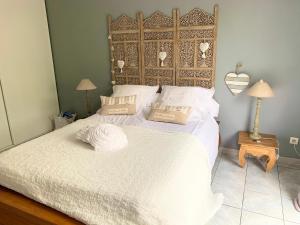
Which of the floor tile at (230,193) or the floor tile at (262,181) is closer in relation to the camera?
the floor tile at (230,193)

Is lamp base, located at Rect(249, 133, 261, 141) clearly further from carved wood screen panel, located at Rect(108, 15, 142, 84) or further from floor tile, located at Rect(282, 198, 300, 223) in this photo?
carved wood screen panel, located at Rect(108, 15, 142, 84)

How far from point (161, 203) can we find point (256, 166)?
1829 millimetres

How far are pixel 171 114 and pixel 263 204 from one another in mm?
1196

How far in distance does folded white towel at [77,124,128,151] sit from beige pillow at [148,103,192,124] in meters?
0.66

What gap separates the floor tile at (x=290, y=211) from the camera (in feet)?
6.31

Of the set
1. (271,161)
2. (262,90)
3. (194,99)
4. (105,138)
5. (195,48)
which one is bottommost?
(271,161)

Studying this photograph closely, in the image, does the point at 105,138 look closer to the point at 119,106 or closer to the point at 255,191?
the point at 119,106

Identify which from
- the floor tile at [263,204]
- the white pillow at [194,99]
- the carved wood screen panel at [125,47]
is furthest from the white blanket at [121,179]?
the carved wood screen panel at [125,47]

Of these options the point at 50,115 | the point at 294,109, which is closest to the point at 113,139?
the point at 294,109

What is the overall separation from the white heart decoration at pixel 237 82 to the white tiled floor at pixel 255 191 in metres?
0.85

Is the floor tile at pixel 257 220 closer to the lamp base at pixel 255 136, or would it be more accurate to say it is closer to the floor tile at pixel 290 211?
the floor tile at pixel 290 211

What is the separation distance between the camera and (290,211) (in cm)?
201

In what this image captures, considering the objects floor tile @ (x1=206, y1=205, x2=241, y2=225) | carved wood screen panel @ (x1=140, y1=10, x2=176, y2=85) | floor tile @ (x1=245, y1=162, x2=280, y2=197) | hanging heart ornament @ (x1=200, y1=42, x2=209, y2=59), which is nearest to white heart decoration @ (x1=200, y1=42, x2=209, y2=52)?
hanging heart ornament @ (x1=200, y1=42, x2=209, y2=59)

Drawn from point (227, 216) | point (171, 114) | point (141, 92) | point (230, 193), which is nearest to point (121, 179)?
point (227, 216)
